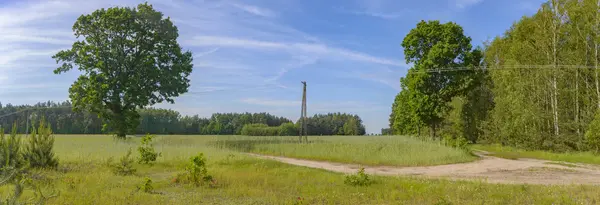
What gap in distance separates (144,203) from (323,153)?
16.9 metres

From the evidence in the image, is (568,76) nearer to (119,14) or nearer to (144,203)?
(144,203)

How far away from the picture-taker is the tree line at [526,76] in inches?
1004

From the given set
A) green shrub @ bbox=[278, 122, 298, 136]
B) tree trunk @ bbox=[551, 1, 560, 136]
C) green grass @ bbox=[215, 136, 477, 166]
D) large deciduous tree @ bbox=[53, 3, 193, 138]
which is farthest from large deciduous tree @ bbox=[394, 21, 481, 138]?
large deciduous tree @ bbox=[53, 3, 193, 138]

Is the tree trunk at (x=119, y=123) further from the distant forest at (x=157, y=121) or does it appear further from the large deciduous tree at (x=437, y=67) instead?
the large deciduous tree at (x=437, y=67)

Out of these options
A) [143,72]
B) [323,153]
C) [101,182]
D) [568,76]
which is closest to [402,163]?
[323,153]

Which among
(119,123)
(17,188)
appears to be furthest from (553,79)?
(17,188)

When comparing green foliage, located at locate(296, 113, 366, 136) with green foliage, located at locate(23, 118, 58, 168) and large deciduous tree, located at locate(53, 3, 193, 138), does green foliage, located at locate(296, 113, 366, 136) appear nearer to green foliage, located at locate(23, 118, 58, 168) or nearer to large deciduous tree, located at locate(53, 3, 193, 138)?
large deciduous tree, located at locate(53, 3, 193, 138)

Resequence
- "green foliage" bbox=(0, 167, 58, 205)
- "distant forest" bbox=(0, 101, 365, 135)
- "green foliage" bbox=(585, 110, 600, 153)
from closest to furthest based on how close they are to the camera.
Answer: "green foliage" bbox=(0, 167, 58, 205), "green foliage" bbox=(585, 110, 600, 153), "distant forest" bbox=(0, 101, 365, 135)

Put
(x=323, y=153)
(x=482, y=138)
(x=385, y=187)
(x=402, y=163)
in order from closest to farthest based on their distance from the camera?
(x=385, y=187) → (x=402, y=163) → (x=323, y=153) → (x=482, y=138)

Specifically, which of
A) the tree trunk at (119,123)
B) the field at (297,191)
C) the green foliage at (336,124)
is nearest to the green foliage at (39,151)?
the field at (297,191)

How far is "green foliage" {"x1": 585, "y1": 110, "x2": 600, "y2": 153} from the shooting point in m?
22.4

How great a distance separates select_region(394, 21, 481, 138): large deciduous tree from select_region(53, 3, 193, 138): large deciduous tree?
2062cm

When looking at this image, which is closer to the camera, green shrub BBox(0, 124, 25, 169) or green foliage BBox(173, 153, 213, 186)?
green foliage BBox(173, 153, 213, 186)

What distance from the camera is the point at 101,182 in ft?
34.1
